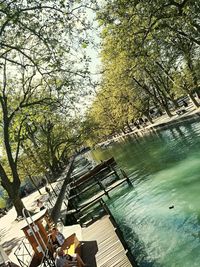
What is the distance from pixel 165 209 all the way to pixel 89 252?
22.0ft

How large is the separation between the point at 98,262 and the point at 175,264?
2891 mm

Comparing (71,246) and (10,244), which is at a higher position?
(10,244)

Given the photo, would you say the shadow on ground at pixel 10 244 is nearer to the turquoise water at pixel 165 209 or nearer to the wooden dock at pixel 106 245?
the wooden dock at pixel 106 245

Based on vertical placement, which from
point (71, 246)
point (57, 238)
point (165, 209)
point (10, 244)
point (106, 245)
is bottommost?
point (165, 209)

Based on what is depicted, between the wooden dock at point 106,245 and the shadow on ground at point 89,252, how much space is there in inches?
2.4

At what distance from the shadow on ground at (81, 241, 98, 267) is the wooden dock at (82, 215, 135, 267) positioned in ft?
0.20

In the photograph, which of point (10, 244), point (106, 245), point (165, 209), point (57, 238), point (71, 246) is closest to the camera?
point (71, 246)

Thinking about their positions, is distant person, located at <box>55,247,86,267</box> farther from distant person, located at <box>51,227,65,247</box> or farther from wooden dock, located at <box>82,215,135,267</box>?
distant person, located at <box>51,227,65,247</box>

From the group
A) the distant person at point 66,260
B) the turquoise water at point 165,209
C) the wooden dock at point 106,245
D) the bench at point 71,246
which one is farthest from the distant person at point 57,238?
the turquoise water at point 165,209

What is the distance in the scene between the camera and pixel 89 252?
15500mm

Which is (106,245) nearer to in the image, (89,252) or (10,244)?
(89,252)

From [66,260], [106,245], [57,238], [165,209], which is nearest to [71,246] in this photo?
[57,238]

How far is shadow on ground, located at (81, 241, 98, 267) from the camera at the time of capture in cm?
1441

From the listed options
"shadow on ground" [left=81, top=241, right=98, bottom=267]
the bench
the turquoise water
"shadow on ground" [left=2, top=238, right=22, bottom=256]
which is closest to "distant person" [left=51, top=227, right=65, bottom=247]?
the bench
